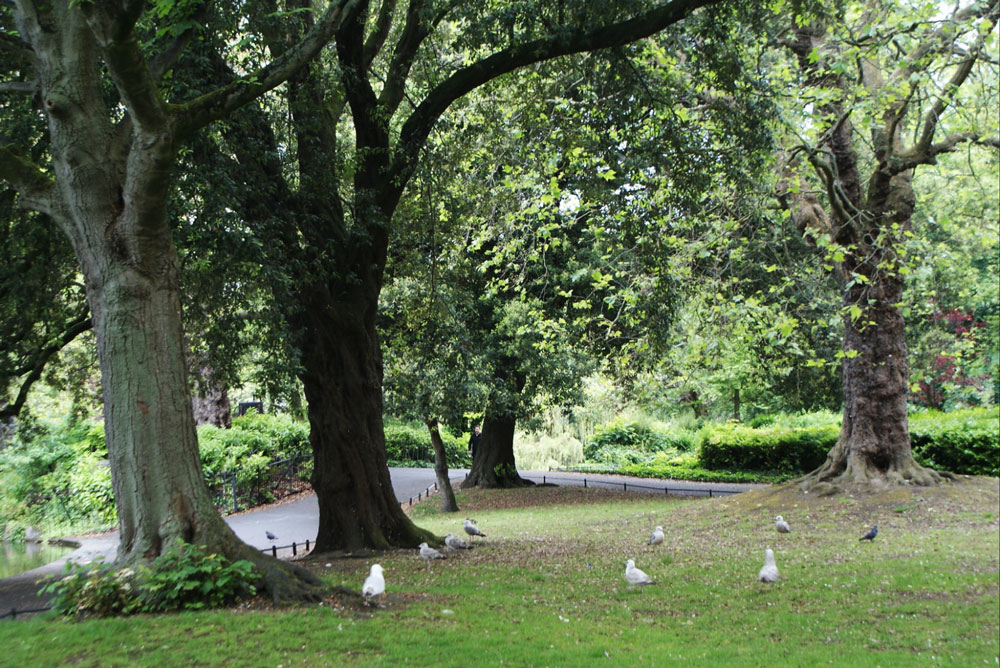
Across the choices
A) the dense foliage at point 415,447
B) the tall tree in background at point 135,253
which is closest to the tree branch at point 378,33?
the tall tree in background at point 135,253

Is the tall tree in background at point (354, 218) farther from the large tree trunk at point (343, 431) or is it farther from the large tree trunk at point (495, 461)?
the large tree trunk at point (495, 461)

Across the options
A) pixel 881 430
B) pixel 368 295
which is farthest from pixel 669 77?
pixel 881 430

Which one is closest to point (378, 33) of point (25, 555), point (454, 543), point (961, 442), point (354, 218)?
point (354, 218)

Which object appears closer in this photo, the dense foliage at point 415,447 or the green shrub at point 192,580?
the green shrub at point 192,580

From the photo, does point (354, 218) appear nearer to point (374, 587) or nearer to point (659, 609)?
point (374, 587)

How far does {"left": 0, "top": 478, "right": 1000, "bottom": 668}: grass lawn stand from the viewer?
5.89 meters

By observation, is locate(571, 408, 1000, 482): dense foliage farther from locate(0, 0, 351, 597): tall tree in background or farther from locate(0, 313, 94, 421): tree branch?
locate(0, 313, 94, 421): tree branch

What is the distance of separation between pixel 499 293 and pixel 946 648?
16282 mm

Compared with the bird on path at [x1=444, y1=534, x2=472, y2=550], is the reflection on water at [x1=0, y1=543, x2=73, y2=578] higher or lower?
lower

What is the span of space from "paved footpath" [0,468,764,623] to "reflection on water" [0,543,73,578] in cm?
46

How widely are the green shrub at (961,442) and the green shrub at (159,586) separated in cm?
1537

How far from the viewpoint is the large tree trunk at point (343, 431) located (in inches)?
443

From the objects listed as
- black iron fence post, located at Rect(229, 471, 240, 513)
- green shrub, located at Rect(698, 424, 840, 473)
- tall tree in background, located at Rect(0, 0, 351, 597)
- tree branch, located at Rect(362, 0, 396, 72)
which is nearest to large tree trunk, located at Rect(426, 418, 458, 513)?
black iron fence post, located at Rect(229, 471, 240, 513)

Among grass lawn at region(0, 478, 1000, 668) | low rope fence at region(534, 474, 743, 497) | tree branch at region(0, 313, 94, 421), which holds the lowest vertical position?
low rope fence at region(534, 474, 743, 497)
